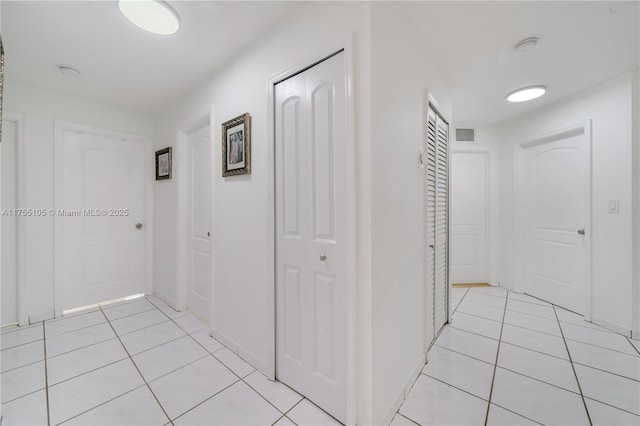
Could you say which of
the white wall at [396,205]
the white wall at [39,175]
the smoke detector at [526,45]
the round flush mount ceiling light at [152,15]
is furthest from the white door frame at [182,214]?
the smoke detector at [526,45]

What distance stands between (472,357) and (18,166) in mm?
4543

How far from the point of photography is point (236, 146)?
201 centimetres

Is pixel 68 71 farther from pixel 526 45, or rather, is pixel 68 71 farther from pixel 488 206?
pixel 488 206

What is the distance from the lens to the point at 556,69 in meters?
2.26

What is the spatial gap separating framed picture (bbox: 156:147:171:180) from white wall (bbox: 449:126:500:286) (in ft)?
12.7

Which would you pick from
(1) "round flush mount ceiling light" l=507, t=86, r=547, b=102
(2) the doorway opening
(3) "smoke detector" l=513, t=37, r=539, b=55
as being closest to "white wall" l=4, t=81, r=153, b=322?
(2) the doorway opening

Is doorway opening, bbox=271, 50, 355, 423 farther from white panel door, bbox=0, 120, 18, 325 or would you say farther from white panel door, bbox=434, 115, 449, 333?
white panel door, bbox=0, 120, 18, 325

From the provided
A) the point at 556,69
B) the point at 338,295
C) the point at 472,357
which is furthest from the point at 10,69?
the point at 556,69

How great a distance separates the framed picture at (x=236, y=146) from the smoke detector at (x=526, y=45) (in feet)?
6.81

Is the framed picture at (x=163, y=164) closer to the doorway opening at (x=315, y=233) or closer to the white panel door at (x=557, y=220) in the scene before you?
the doorway opening at (x=315, y=233)

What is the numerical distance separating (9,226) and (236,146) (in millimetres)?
2583

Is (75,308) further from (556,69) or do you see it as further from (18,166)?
(556,69)

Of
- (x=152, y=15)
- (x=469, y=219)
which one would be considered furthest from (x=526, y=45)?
(x=152, y=15)

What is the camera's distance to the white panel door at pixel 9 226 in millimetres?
2504
